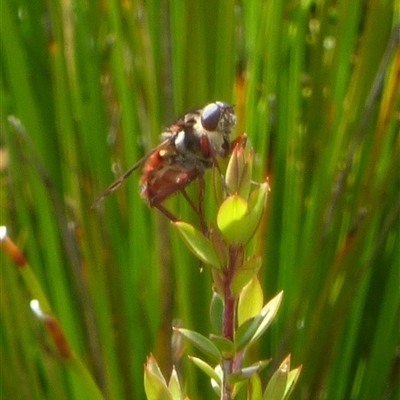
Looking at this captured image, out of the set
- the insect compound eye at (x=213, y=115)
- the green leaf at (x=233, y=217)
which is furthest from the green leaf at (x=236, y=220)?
the insect compound eye at (x=213, y=115)

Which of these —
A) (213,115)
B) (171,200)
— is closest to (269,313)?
(213,115)

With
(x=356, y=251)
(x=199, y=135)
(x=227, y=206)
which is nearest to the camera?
(x=227, y=206)

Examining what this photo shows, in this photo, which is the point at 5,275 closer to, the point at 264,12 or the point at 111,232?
the point at 111,232

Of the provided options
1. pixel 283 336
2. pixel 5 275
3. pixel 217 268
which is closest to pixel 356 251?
pixel 283 336

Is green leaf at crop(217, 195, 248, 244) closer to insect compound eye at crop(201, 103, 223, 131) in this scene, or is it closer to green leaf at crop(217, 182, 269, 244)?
green leaf at crop(217, 182, 269, 244)

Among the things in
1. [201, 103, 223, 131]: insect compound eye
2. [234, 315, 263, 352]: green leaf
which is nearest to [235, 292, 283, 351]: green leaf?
[234, 315, 263, 352]: green leaf

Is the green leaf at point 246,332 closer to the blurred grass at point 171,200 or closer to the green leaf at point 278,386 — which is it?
the green leaf at point 278,386
